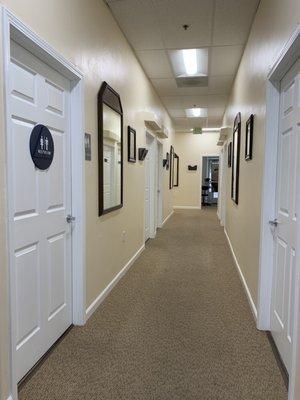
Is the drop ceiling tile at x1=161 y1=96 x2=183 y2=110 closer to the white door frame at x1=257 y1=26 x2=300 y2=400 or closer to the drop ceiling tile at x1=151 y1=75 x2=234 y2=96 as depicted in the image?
the drop ceiling tile at x1=151 y1=75 x2=234 y2=96

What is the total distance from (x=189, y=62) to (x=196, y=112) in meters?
3.49

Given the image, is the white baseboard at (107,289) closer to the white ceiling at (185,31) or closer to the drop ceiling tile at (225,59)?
the white ceiling at (185,31)

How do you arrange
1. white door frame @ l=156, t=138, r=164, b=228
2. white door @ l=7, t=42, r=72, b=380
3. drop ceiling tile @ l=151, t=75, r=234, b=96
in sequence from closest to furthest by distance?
white door @ l=7, t=42, r=72, b=380 → drop ceiling tile @ l=151, t=75, r=234, b=96 → white door frame @ l=156, t=138, r=164, b=228

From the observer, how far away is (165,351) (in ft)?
7.23

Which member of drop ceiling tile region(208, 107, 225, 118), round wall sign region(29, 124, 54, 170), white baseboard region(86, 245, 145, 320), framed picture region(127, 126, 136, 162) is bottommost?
white baseboard region(86, 245, 145, 320)

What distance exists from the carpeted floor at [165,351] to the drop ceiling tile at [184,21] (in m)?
3.03

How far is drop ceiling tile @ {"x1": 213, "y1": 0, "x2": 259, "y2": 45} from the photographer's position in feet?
9.80

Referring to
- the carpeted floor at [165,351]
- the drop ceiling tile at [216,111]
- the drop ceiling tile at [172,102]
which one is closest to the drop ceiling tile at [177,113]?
the drop ceiling tile at [172,102]

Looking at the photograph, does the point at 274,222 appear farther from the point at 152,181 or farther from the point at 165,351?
the point at 152,181

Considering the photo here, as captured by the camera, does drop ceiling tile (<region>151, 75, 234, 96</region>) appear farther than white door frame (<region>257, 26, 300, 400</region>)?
Yes

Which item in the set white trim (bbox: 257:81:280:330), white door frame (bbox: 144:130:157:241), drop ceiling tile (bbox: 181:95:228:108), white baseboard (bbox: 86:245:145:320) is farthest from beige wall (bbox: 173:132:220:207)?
white trim (bbox: 257:81:280:330)

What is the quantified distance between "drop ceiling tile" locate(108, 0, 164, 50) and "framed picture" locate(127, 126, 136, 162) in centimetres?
112

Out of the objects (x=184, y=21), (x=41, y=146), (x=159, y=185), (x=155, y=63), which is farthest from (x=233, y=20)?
(x=159, y=185)

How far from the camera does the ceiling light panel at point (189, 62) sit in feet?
13.8
